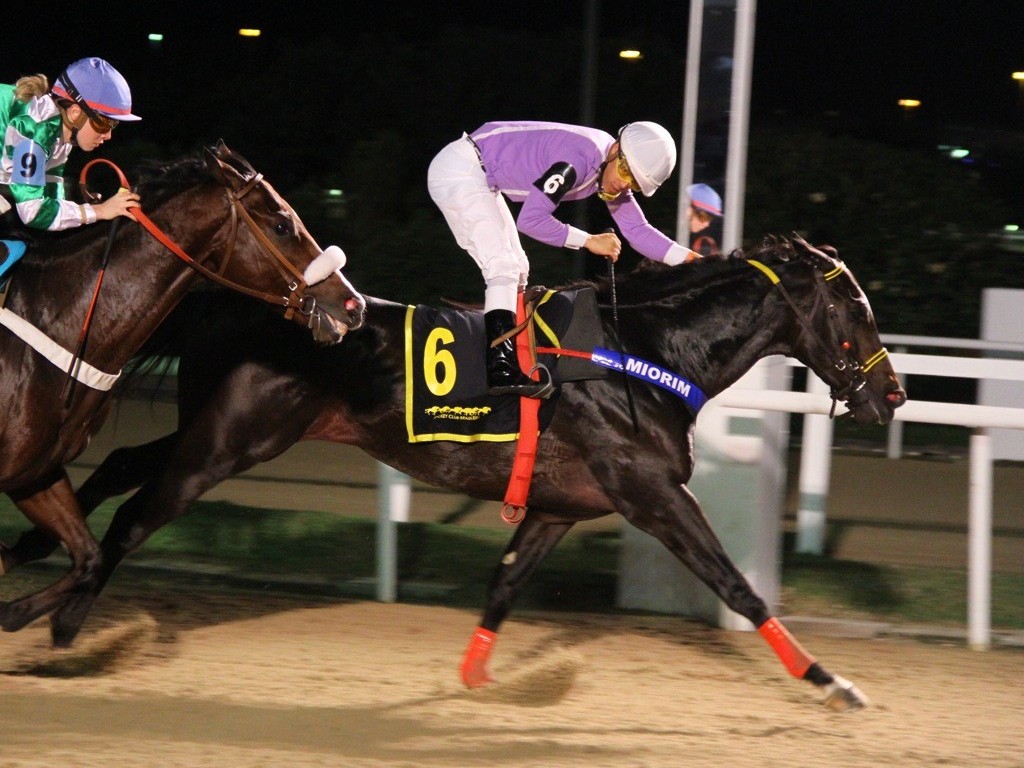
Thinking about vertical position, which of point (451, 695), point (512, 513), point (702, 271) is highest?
point (702, 271)

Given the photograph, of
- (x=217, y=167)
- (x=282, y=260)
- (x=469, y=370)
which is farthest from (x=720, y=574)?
(x=217, y=167)

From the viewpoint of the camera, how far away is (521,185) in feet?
15.2

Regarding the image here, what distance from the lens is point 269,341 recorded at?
4.76 m

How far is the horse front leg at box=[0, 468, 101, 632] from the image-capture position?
4.43 m

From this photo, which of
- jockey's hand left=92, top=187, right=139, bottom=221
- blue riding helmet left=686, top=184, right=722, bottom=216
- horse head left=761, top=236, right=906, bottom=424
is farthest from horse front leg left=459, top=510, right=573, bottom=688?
jockey's hand left=92, top=187, right=139, bottom=221

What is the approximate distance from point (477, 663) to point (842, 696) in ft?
3.87

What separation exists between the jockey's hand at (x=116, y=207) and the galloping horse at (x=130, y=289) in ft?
0.15

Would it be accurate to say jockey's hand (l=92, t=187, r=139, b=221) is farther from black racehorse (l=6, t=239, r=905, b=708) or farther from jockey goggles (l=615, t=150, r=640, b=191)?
jockey goggles (l=615, t=150, r=640, b=191)

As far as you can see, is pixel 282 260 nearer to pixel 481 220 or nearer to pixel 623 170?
pixel 481 220

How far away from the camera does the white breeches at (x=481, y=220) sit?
4.58m

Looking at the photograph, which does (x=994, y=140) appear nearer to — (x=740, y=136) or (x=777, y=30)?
(x=777, y=30)

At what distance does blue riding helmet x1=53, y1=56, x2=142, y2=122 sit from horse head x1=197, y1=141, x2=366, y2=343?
1.05 feet

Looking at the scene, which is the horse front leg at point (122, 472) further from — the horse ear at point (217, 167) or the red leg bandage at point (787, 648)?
the red leg bandage at point (787, 648)

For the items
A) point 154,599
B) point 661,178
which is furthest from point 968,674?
point 154,599
